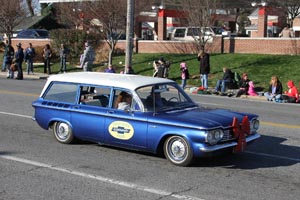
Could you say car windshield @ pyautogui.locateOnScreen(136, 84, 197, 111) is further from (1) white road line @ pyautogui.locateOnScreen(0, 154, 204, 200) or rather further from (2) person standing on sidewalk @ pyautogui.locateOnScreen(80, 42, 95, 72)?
(2) person standing on sidewalk @ pyautogui.locateOnScreen(80, 42, 95, 72)

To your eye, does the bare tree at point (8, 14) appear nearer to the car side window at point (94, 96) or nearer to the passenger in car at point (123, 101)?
the car side window at point (94, 96)

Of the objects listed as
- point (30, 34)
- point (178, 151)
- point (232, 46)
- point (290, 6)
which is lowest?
point (178, 151)

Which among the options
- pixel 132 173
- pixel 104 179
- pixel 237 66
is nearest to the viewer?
pixel 104 179

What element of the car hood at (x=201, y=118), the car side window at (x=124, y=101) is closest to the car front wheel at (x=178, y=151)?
the car hood at (x=201, y=118)

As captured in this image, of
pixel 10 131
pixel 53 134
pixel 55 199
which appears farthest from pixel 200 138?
pixel 10 131

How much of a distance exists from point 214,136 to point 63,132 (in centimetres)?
315

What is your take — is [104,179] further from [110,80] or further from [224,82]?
[224,82]

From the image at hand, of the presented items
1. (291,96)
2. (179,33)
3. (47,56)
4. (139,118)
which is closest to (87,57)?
(47,56)

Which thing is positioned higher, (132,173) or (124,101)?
(124,101)

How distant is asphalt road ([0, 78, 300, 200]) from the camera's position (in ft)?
21.5

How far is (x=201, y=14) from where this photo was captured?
29.6m

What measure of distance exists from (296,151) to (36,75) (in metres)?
21.9

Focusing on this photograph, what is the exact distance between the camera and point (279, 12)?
4209 centimetres

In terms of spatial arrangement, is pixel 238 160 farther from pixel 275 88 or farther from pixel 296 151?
pixel 275 88
